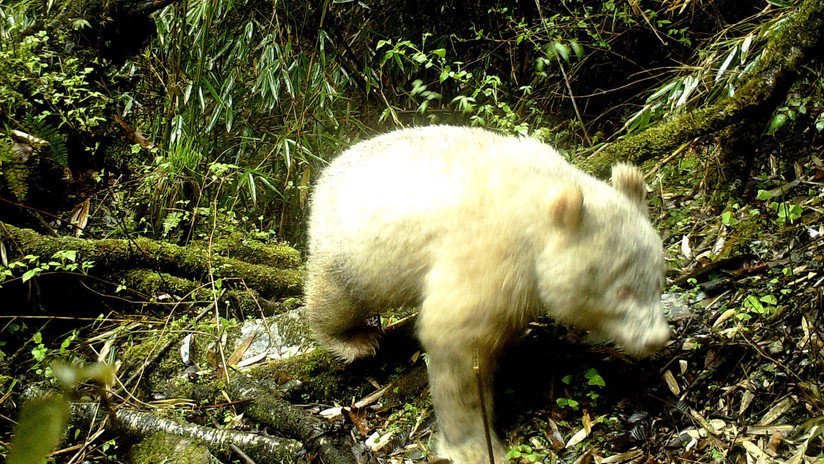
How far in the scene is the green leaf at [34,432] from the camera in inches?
32.9

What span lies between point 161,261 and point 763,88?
480 centimetres

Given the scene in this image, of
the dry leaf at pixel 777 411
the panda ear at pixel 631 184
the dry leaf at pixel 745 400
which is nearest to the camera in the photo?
the dry leaf at pixel 777 411

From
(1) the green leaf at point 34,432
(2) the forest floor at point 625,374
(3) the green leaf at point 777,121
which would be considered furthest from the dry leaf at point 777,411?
(1) the green leaf at point 34,432

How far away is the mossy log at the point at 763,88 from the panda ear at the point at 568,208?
56.1 inches

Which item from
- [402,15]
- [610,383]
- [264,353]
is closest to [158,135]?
[402,15]

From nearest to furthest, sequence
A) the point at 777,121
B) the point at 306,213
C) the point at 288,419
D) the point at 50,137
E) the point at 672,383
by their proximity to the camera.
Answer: the point at 672,383 < the point at 288,419 < the point at 777,121 < the point at 50,137 < the point at 306,213

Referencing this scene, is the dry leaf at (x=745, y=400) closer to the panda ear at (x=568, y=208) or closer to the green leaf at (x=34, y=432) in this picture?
the panda ear at (x=568, y=208)

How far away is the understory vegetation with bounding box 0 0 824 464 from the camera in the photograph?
3.49 m

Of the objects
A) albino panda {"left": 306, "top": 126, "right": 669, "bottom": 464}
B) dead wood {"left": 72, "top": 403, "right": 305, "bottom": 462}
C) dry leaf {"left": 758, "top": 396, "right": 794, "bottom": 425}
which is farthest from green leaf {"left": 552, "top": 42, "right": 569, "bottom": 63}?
dead wood {"left": 72, "top": 403, "right": 305, "bottom": 462}

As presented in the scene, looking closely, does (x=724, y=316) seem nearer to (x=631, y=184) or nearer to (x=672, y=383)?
(x=672, y=383)

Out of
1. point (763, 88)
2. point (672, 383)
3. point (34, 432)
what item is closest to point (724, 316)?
point (672, 383)

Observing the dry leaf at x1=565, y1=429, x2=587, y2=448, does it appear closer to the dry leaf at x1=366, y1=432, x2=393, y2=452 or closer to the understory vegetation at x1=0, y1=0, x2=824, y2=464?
the understory vegetation at x1=0, y1=0, x2=824, y2=464

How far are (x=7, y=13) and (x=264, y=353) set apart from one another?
5.56 metres

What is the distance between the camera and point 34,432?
0.84 m
